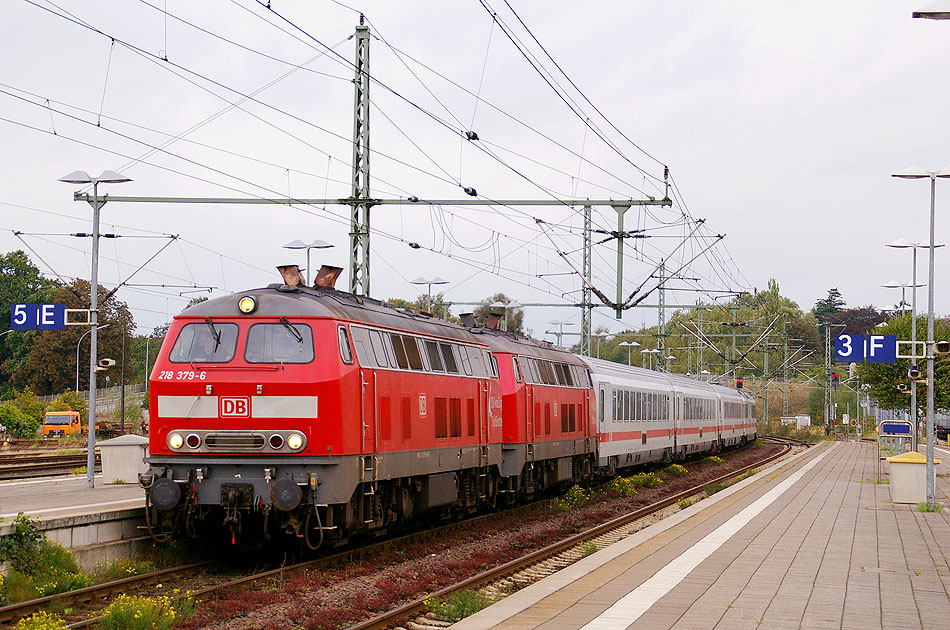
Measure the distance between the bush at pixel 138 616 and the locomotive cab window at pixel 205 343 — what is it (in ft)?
12.9

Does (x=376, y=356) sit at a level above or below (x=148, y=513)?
above

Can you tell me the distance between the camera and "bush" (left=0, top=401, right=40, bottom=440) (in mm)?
55062

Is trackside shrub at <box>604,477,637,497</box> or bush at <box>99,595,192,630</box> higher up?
bush at <box>99,595,192,630</box>

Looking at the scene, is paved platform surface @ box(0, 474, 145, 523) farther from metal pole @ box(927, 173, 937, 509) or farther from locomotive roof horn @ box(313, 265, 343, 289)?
metal pole @ box(927, 173, 937, 509)

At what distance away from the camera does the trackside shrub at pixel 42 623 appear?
9.23m

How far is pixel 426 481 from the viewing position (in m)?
17.1

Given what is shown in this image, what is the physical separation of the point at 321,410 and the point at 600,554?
4.63 meters

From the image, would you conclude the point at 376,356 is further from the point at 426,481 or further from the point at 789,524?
the point at 789,524

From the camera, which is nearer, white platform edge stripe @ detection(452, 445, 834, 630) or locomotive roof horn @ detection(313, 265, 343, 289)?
white platform edge stripe @ detection(452, 445, 834, 630)

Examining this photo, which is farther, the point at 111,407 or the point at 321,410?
the point at 111,407

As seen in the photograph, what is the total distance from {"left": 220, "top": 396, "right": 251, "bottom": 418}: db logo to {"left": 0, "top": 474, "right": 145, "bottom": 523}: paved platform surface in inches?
85.1

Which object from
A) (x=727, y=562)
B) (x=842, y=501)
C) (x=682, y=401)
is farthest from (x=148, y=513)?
(x=682, y=401)

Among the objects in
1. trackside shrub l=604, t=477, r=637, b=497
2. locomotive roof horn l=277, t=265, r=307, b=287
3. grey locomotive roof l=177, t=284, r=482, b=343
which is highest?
locomotive roof horn l=277, t=265, r=307, b=287

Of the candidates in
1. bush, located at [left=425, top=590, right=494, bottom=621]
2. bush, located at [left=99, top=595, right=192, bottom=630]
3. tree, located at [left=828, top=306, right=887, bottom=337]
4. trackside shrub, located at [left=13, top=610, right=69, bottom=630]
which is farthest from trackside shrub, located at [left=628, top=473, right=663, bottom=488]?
tree, located at [left=828, top=306, right=887, bottom=337]
